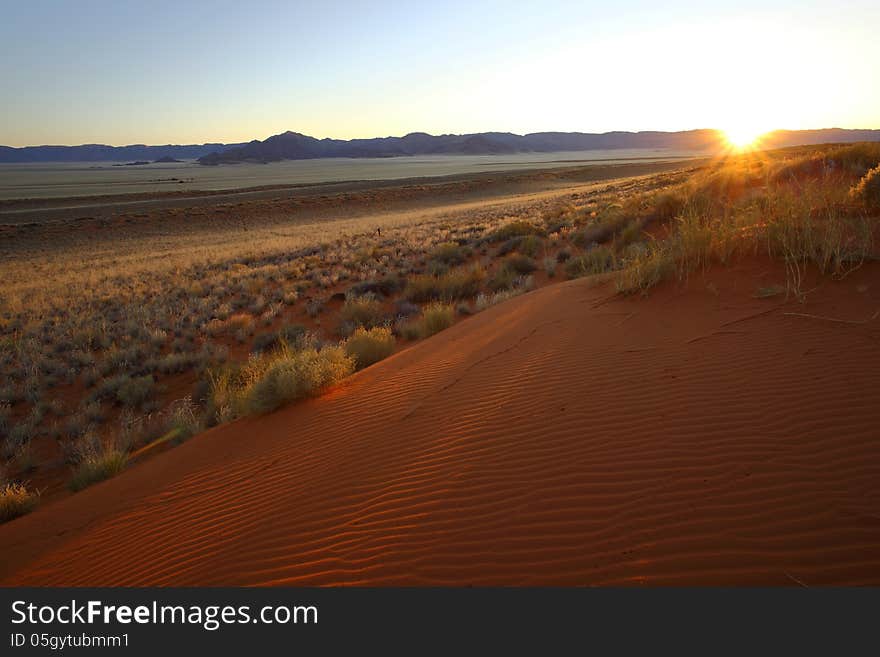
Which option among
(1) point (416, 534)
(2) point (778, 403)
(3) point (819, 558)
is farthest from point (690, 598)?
(2) point (778, 403)

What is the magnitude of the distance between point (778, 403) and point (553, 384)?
1816mm

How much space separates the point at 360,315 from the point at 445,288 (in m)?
2.58

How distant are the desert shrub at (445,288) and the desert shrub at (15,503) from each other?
29.0ft

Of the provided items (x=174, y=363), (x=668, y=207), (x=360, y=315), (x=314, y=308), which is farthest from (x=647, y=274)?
(x=668, y=207)

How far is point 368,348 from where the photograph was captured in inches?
337

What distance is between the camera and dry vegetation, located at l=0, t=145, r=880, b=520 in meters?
6.71

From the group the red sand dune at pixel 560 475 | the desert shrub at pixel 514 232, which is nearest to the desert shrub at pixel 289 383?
the red sand dune at pixel 560 475

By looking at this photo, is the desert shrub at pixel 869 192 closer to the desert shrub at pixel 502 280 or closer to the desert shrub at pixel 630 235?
the desert shrub at pixel 630 235

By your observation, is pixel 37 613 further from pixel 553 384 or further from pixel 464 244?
pixel 464 244

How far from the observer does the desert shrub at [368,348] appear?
27.6 ft

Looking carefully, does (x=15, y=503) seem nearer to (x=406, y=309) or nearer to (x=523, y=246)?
(x=406, y=309)

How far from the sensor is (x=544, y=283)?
42.3ft

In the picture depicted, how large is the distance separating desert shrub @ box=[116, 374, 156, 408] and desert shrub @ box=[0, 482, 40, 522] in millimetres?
3009

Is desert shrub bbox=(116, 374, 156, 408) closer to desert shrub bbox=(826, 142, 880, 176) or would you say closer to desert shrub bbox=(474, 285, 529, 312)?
desert shrub bbox=(474, 285, 529, 312)
